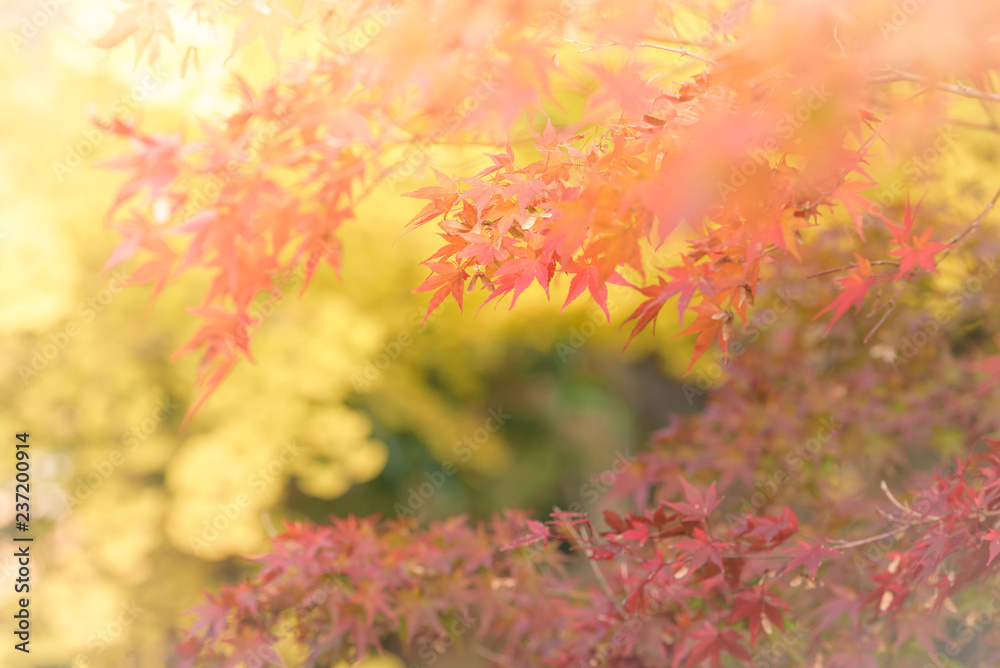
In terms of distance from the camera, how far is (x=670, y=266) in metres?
1.25

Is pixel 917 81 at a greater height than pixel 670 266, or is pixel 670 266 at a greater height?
pixel 917 81

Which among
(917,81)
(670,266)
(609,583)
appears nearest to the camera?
(917,81)

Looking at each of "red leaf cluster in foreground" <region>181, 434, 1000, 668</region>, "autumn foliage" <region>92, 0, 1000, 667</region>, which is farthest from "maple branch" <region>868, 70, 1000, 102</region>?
"red leaf cluster in foreground" <region>181, 434, 1000, 668</region>

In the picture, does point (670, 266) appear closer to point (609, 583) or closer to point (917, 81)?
point (917, 81)

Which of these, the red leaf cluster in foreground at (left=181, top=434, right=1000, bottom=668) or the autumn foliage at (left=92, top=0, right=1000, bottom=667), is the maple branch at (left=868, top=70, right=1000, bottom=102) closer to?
the autumn foliage at (left=92, top=0, right=1000, bottom=667)

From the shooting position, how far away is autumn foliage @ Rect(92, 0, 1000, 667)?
76cm

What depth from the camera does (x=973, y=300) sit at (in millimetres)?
1827

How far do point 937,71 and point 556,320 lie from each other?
3.26 metres

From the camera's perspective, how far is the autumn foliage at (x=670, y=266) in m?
0.76

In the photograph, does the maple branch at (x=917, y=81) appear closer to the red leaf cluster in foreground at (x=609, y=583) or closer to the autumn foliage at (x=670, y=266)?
the autumn foliage at (x=670, y=266)

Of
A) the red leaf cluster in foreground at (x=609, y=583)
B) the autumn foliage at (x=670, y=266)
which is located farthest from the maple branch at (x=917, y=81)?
the red leaf cluster in foreground at (x=609, y=583)

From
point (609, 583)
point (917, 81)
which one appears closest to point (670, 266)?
point (917, 81)

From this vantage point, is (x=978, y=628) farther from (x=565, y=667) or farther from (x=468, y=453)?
(x=468, y=453)

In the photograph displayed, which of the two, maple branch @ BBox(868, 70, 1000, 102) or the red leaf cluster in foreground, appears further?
the red leaf cluster in foreground
